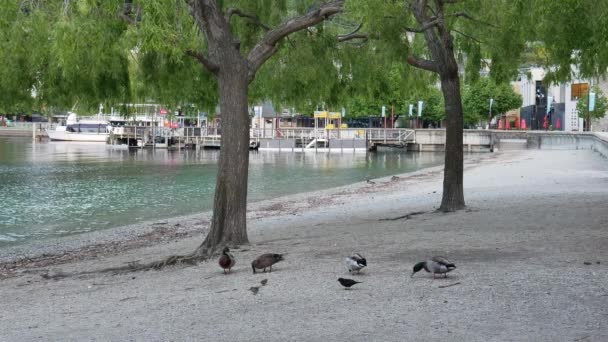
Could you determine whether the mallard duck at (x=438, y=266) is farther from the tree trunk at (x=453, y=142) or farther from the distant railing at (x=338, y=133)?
the distant railing at (x=338, y=133)

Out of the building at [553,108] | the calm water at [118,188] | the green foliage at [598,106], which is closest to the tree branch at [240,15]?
the calm water at [118,188]

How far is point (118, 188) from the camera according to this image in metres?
35.9

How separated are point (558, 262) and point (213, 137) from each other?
262 feet

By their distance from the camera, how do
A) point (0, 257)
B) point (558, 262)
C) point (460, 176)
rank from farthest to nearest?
point (460, 176) < point (0, 257) < point (558, 262)

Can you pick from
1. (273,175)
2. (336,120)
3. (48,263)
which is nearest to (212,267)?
(48,263)

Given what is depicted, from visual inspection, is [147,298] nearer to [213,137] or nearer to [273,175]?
[273,175]

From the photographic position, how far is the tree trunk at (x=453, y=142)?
1719 centimetres

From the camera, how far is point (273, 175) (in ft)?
146

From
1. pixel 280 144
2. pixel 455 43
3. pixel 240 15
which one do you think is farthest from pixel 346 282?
pixel 280 144

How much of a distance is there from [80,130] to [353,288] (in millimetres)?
106271

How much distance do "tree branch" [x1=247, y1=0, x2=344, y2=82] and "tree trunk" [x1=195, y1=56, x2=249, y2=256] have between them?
0.24 meters

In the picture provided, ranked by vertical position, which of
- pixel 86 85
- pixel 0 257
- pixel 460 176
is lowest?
pixel 0 257

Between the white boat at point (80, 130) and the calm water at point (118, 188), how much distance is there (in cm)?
4837

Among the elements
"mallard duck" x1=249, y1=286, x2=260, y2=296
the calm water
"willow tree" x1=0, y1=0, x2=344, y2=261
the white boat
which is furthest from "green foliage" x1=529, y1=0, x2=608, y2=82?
the white boat
